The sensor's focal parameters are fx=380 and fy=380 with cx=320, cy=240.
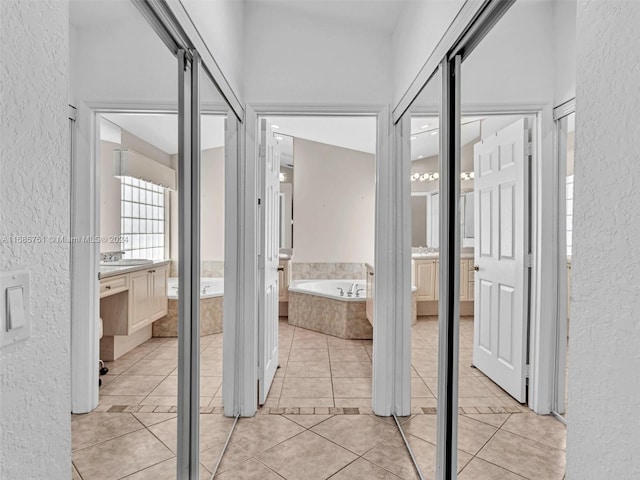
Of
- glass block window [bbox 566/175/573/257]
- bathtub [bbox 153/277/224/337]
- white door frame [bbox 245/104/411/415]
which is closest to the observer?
glass block window [bbox 566/175/573/257]

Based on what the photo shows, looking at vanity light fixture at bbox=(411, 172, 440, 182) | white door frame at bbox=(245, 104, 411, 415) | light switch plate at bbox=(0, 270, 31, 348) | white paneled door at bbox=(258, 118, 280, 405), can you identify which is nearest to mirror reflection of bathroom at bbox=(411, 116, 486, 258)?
vanity light fixture at bbox=(411, 172, 440, 182)

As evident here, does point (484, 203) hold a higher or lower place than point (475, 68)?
lower

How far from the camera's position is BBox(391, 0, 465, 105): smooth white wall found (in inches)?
62.9

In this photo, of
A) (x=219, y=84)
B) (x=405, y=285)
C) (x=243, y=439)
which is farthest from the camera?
(x=405, y=285)

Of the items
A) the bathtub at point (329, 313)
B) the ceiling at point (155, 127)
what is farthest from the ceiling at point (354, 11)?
the bathtub at point (329, 313)

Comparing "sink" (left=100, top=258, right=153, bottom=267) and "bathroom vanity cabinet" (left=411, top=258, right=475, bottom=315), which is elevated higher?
"sink" (left=100, top=258, right=153, bottom=267)

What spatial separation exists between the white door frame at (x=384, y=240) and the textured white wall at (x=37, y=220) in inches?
67.7

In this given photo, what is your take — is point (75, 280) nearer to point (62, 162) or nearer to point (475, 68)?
point (62, 162)

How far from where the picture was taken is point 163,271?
127cm

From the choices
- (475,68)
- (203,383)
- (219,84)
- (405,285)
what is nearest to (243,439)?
(203,383)

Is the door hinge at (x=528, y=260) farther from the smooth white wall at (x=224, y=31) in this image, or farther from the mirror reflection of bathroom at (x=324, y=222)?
the mirror reflection of bathroom at (x=324, y=222)

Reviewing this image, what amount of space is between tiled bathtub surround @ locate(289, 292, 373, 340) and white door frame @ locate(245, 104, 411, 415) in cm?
185

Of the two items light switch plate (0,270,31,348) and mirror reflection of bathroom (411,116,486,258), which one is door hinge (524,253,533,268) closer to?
mirror reflection of bathroom (411,116,486,258)

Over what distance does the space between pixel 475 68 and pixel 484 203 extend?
514 mm
